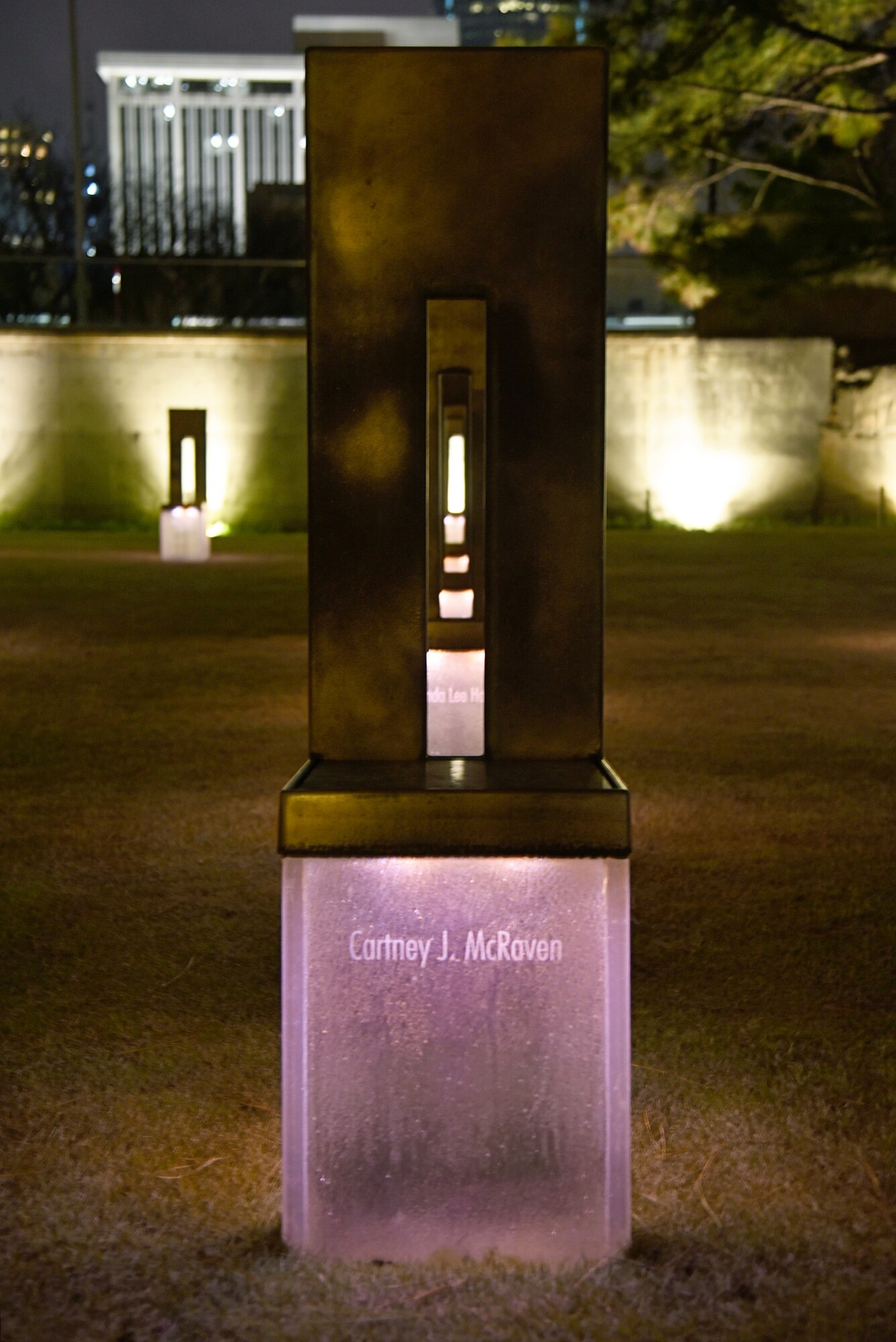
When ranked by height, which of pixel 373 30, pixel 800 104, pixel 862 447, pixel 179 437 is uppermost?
pixel 373 30

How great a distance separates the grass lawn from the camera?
2.49 m

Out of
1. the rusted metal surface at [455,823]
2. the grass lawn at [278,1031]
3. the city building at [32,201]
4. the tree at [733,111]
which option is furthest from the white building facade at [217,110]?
the rusted metal surface at [455,823]

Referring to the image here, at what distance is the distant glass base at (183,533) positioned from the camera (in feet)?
66.8

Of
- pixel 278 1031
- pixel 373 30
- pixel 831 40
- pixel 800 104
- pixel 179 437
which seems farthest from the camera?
pixel 373 30

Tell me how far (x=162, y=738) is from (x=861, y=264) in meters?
19.4

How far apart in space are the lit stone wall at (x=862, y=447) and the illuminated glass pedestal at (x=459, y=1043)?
2732 centimetres

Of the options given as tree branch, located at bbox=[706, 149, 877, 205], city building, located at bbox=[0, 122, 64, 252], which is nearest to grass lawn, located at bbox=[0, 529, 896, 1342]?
tree branch, located at bbox=[706, 149, 877, 205]

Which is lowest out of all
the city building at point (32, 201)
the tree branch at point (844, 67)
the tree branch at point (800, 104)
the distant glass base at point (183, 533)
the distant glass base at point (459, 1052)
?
the distant glass base at point (459, 1052)

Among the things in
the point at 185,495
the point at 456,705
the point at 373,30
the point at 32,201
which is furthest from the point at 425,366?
the point at 373,30

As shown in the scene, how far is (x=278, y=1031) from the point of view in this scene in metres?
3.77

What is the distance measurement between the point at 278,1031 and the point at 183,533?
1726cm

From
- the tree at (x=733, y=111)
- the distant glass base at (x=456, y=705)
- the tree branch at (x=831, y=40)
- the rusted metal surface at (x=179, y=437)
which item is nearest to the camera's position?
the distant glass base at (x=456, y=705)

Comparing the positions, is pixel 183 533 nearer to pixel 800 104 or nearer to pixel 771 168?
pixel 771 168

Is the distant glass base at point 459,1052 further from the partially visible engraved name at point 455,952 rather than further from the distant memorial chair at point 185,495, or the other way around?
the distant memorial chair at point 185,495
